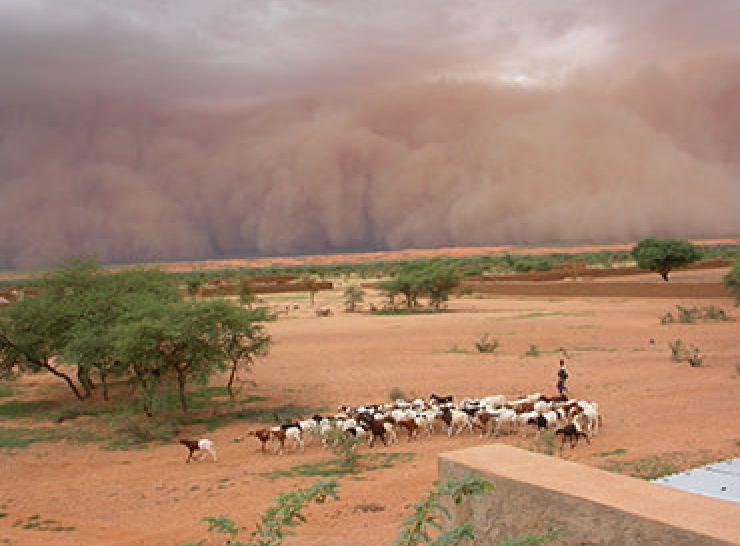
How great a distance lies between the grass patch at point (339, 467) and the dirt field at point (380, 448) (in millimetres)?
404

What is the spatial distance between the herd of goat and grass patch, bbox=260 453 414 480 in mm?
835

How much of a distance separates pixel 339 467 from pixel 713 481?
336 inches

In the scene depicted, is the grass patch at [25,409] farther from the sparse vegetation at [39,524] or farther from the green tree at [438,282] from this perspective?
the green tree at [438,282]

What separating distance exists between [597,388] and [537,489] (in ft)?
63.6

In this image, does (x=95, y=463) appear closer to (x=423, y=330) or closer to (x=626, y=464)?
(x=626, y=464)

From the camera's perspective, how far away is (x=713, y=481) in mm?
10906

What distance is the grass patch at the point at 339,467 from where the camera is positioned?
16.2 m

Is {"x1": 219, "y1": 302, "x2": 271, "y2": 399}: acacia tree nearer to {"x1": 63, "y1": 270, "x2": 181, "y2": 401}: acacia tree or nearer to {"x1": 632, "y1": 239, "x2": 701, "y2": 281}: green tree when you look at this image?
{"x1": 63, "y1": 270, "x2": 181, "y2": 401}: acacia tree

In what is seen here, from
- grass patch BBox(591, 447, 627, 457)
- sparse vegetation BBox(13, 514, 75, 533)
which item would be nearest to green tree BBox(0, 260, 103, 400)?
sparse vegetation BBox(13, 514, 75, 533)

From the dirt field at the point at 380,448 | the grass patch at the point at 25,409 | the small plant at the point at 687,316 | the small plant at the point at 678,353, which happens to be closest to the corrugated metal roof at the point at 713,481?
the dirt field at the point at 380,448

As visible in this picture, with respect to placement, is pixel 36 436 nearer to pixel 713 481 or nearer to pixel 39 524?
pixel 39 524

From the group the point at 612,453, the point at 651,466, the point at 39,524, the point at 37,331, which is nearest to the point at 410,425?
the point at 612,453

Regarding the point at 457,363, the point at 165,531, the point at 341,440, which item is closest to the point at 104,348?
the point at 341,440

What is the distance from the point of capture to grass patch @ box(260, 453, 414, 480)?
16.2m
